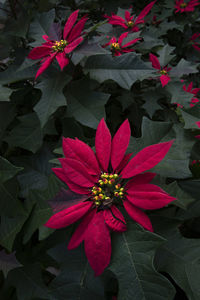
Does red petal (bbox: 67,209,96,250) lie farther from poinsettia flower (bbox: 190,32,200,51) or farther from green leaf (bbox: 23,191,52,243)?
poinsettia flower (bbox: 190,32,200,51)

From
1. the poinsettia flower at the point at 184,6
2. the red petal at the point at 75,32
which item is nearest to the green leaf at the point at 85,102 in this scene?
the red petal at the point at 75,32

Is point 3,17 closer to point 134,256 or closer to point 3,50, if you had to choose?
point 3,50

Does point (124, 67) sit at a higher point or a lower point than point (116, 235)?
higher

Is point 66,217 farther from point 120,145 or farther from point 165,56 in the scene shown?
point 165,56

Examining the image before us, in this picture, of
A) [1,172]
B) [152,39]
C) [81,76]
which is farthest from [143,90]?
[1,172]

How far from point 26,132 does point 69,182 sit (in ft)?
1.02

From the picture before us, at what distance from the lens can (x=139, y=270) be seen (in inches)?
16.2

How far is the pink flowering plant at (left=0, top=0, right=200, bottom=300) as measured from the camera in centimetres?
42

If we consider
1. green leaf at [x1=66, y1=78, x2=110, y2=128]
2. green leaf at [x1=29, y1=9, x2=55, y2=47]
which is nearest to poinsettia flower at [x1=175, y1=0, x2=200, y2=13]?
green leaf at [x1=29, y1=9, x2=55, y2=47]

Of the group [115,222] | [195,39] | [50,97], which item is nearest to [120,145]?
[115,222]

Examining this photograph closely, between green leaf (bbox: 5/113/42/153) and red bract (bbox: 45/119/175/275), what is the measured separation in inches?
10.6

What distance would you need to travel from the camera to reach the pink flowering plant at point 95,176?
42 cm

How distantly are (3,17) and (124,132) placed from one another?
672mm

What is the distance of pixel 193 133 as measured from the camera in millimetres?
626
